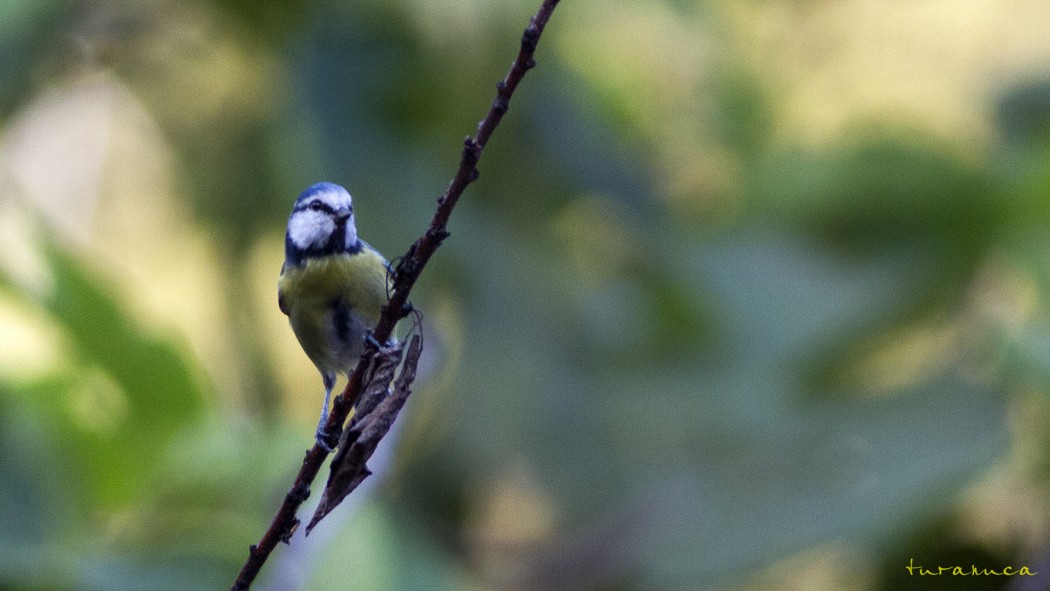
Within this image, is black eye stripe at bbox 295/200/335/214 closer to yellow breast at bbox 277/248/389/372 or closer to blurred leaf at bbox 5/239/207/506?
yellow breast at bbox 277/248/389/372

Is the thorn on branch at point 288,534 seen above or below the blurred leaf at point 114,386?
below

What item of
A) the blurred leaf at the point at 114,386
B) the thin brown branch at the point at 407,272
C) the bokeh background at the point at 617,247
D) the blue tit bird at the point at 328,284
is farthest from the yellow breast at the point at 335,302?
the bokeh background at the point at 617,247

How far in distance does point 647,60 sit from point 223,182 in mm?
1375

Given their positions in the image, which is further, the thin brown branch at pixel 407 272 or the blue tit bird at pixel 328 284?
the blue tit bird at pixel 328 284

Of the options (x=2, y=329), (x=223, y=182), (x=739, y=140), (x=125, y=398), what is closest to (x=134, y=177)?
(x=223, y=182)

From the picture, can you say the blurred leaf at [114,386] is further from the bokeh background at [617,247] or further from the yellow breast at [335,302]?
the yellow breast at [335,302]

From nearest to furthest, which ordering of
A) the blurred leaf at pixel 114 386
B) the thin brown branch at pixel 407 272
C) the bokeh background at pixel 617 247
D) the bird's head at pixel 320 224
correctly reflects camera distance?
the thin brown branch at pixel 407 272 → the bird's head at pixel 320 224 → the blurred leaf at pixel 114 386 → the bokeh background at pixel 617 247

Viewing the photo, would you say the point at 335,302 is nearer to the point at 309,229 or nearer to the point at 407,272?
the point at 309,229

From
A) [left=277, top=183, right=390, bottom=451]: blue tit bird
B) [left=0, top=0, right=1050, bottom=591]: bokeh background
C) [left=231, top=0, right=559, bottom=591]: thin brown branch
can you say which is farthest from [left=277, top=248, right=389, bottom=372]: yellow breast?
[left=0, top=0, right=1050, bottom=591]: bokeh background

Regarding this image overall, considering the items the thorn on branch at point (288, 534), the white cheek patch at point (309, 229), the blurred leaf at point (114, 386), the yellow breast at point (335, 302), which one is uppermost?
the blurred leaf at point (114, 386)

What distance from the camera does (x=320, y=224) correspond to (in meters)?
0.99

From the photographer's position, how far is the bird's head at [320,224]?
0.88m

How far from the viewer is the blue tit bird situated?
3.08 ft

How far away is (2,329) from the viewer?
266 centimetres
